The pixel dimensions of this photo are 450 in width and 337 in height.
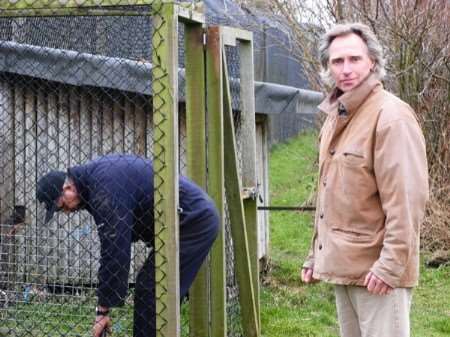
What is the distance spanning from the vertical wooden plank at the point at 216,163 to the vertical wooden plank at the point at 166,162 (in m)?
0.53

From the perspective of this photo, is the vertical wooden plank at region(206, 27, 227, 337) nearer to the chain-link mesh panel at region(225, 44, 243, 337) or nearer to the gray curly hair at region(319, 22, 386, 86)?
the chain-link mesh panel at region(225, 44, 243, 337)

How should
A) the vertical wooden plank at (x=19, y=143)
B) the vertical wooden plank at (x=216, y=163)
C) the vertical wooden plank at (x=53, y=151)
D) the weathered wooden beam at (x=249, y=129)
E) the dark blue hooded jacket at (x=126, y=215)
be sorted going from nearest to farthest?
the dark blue hooded jacket at (x=126, y=215) → the vertical wooden plank at (x=216, y=163) → the weathered wooden beam at (x=249, y=129) → the vertical wooden plank at (x=53, y=151) → the vertical wooden plank at (x=19, y=143)

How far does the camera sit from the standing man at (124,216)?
4.23 m

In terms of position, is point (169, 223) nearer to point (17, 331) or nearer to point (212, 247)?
point (212, 247)

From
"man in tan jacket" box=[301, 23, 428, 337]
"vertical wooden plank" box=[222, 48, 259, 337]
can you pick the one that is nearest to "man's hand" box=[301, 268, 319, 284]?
"man in tan jacket" box=[301, 23, 428, 337]

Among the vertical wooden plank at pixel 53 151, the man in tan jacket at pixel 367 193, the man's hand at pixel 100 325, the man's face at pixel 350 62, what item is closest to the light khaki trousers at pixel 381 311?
the man in tan jacket at pixel 367 193

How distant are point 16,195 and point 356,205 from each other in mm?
3837

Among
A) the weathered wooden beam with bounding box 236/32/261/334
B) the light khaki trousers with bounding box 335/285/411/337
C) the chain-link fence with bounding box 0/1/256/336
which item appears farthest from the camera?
the chain-link fence with bounding box 0/1/256/336

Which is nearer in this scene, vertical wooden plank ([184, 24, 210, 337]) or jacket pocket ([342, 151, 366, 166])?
jacket pocket ([342, 151, 366, 166])

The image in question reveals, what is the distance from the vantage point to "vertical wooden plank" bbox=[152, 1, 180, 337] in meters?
3.83

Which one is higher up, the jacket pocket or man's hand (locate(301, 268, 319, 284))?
the jacket pocket

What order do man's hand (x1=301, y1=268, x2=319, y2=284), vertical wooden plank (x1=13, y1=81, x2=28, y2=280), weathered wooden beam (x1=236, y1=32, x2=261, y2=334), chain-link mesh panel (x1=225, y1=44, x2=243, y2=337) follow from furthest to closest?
vertical wooden plank (x1=13, y1=81, x2=28, y2=280)
chain-link mesh panel (x1=225, y1=44, x2=243, y2=337)
weathered wooden beam (x1=236, y1=32, x2=261, y2=334)
man's hand (x1=301, y1=268, x2=319, y2=284)

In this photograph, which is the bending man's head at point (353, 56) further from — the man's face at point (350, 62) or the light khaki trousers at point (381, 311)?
the light khaki trousers at point (381, 311)

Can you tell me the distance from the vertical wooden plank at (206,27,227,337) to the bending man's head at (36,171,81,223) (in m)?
0.74
